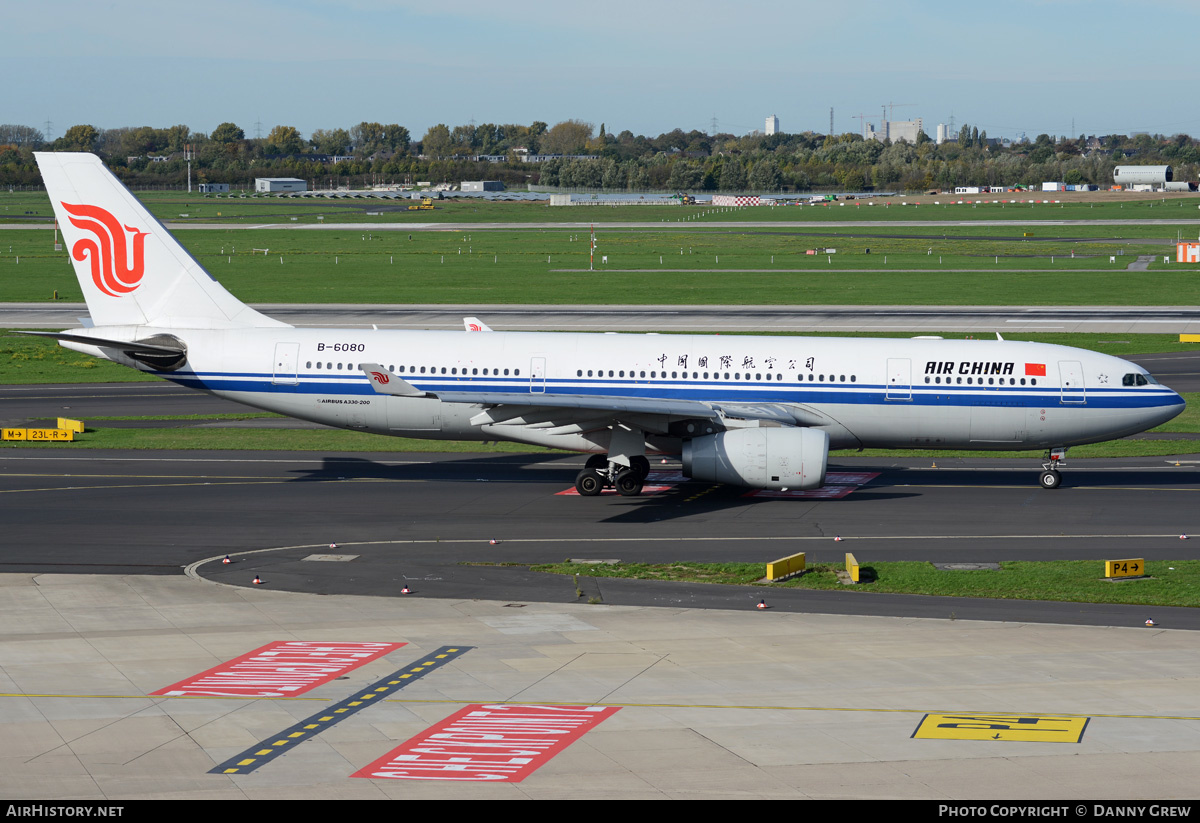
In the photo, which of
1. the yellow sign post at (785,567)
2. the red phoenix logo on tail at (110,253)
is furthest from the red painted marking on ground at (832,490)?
the red phoenix logo on tail at (110,253)

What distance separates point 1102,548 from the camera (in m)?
32.2

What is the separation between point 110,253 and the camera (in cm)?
4225

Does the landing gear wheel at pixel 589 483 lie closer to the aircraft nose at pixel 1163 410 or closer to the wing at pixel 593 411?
the wing at pixel 593 411

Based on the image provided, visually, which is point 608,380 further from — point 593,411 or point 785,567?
point 785,567

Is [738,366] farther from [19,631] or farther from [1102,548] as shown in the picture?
[19,631]

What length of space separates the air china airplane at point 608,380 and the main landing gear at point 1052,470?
61 mm

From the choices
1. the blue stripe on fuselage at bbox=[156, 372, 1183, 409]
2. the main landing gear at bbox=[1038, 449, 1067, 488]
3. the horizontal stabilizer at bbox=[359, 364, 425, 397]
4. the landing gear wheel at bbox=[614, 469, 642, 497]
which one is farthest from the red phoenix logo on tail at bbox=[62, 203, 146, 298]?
the main landing gear at bbox=[1038, 449, 1067, 488]

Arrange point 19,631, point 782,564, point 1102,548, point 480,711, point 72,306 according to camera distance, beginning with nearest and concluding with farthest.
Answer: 1. point 480,711
2. point 19,631
3. point 782,564
4. point 1102,548
5. point 72,306

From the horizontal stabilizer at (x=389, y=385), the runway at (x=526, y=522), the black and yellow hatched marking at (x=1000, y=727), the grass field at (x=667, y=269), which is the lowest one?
the runway at (x=526, y=522)

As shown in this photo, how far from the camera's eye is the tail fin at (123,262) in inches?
1657

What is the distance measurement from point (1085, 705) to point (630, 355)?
2170 centimetres

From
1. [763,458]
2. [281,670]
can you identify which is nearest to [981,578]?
[763,458]

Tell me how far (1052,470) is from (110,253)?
31827 millimetres
